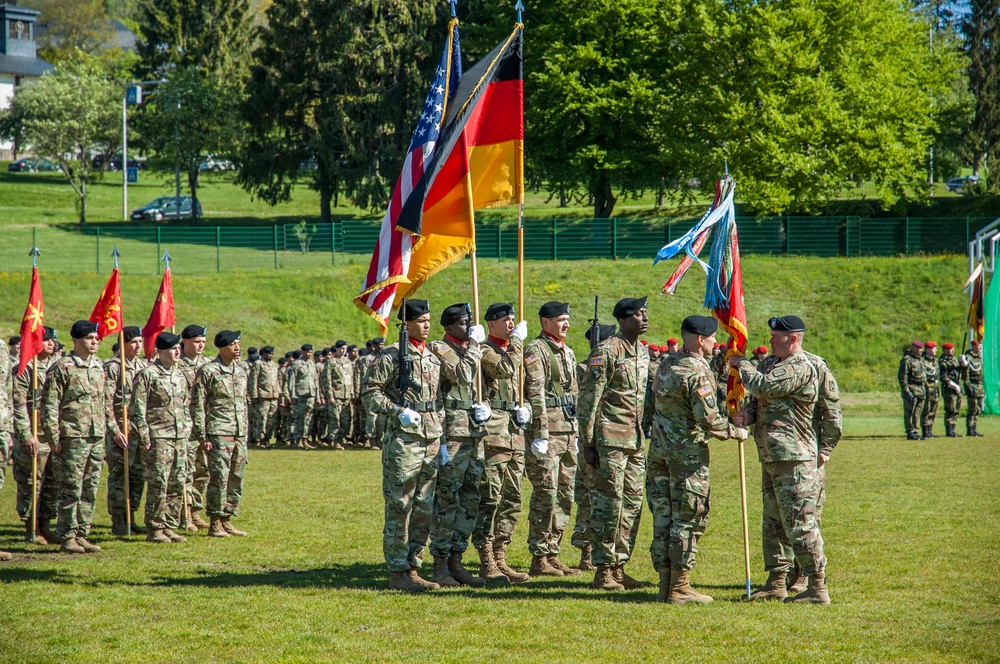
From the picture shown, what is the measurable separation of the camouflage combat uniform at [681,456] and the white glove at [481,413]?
1470 mm

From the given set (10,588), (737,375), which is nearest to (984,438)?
(737,375)

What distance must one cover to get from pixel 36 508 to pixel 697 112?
36.3 metres

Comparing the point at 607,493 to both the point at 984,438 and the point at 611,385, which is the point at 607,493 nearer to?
the point at 611,385

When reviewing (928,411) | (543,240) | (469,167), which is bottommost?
(928,411)

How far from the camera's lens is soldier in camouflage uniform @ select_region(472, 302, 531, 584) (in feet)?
33.0

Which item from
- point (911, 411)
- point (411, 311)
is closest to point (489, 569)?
point (411, 311)

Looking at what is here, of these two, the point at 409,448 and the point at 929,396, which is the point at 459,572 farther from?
the point at 929,396

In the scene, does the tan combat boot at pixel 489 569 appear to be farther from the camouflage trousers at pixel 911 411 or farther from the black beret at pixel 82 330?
the camouflage trousers at pixel 911 411

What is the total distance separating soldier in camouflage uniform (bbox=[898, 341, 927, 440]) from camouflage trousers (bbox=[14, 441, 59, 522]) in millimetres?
17505

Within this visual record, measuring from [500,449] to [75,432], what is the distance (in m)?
4.92

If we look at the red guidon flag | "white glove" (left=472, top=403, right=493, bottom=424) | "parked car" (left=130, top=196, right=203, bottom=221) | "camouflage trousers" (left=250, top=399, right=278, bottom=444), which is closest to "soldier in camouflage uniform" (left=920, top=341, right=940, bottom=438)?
"camouflage trousers" (left=250, top=399, right=278, bottom=444)

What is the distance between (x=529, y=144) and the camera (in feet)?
164

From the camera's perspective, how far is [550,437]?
11.0m

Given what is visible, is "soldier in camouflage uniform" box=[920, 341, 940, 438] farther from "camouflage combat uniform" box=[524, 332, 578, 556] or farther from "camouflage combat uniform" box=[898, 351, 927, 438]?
"camouflage combat uniform" box=[524, 332, 578, 556]
